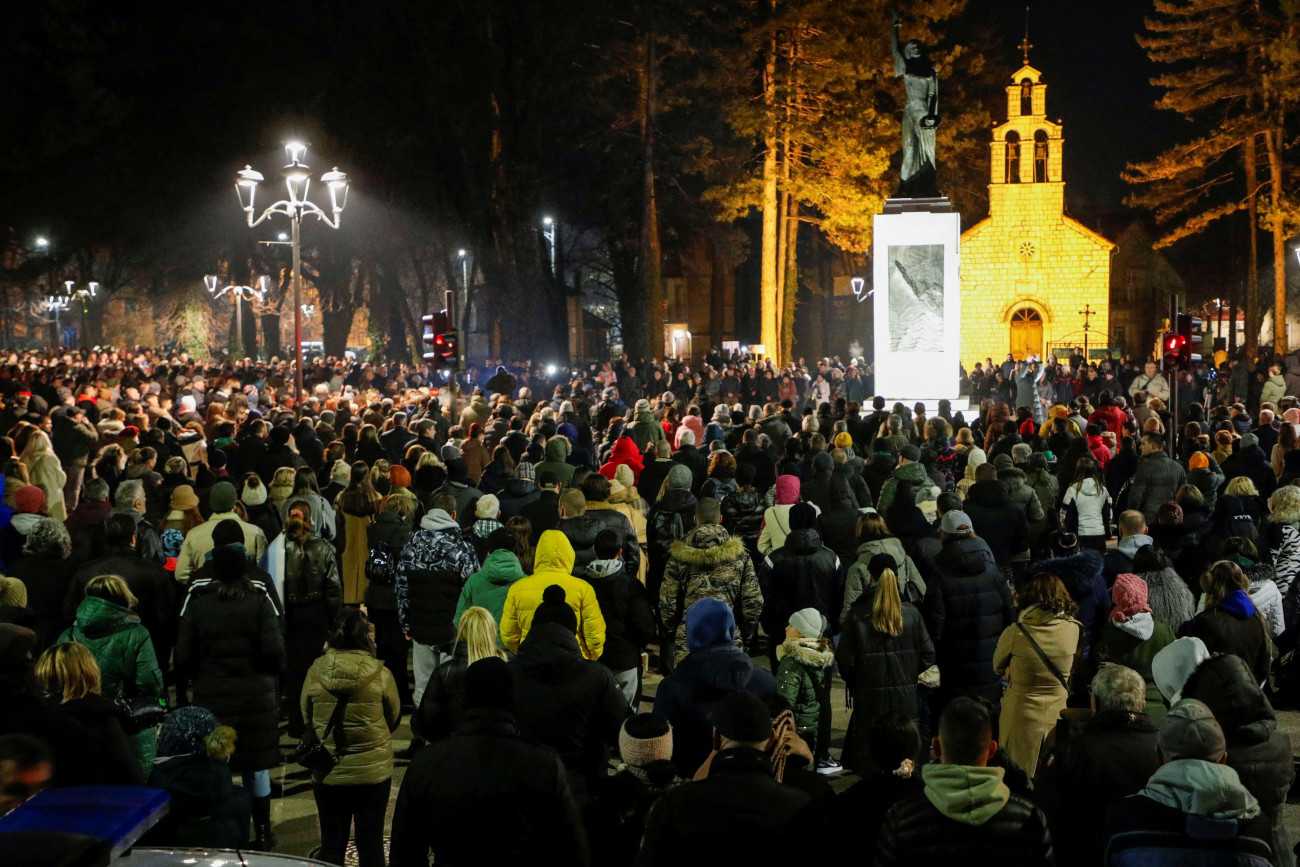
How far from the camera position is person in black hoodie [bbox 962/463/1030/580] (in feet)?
31.0

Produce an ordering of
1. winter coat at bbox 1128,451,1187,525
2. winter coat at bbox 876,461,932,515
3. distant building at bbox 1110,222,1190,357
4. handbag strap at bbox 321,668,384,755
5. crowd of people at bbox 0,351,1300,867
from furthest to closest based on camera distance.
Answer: distant building at bbox 1110,222,1190,357
winter coat at bbox 1128,451,1187,525
winter coat at bbox 876,461,932,515
handbag strap at bbox 321,668,384,755
crowd of people at bbox 0,351,1300,867

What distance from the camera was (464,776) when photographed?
406cm

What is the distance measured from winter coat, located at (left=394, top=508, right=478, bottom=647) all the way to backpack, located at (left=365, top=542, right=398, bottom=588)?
2.20 feet

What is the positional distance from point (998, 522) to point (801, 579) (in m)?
1.92

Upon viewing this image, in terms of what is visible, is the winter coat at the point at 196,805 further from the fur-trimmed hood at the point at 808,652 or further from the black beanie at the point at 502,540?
the fur-trimmed hood at the point at 808,652

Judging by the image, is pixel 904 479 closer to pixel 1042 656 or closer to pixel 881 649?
pixel 881 649

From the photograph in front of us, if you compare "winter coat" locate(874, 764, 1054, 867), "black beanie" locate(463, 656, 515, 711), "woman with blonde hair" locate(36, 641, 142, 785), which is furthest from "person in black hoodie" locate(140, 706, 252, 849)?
"winter coat" locate(874, 764, 1054, 867)

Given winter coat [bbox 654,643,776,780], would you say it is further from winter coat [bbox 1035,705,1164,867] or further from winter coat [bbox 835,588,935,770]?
winter coat [bbox 1035,705,1164,867]

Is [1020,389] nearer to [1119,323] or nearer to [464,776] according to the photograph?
[464,776]

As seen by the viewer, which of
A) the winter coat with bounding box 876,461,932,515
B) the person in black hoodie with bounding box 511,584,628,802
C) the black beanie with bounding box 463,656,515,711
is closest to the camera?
the black beanie with bounding box 463,656,515,711

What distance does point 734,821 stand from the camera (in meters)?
3.66

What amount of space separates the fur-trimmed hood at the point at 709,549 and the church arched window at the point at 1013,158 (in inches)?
1876

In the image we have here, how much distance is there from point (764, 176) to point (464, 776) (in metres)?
33.3

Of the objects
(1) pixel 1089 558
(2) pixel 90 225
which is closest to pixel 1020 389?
(1) pixel 1089 558
